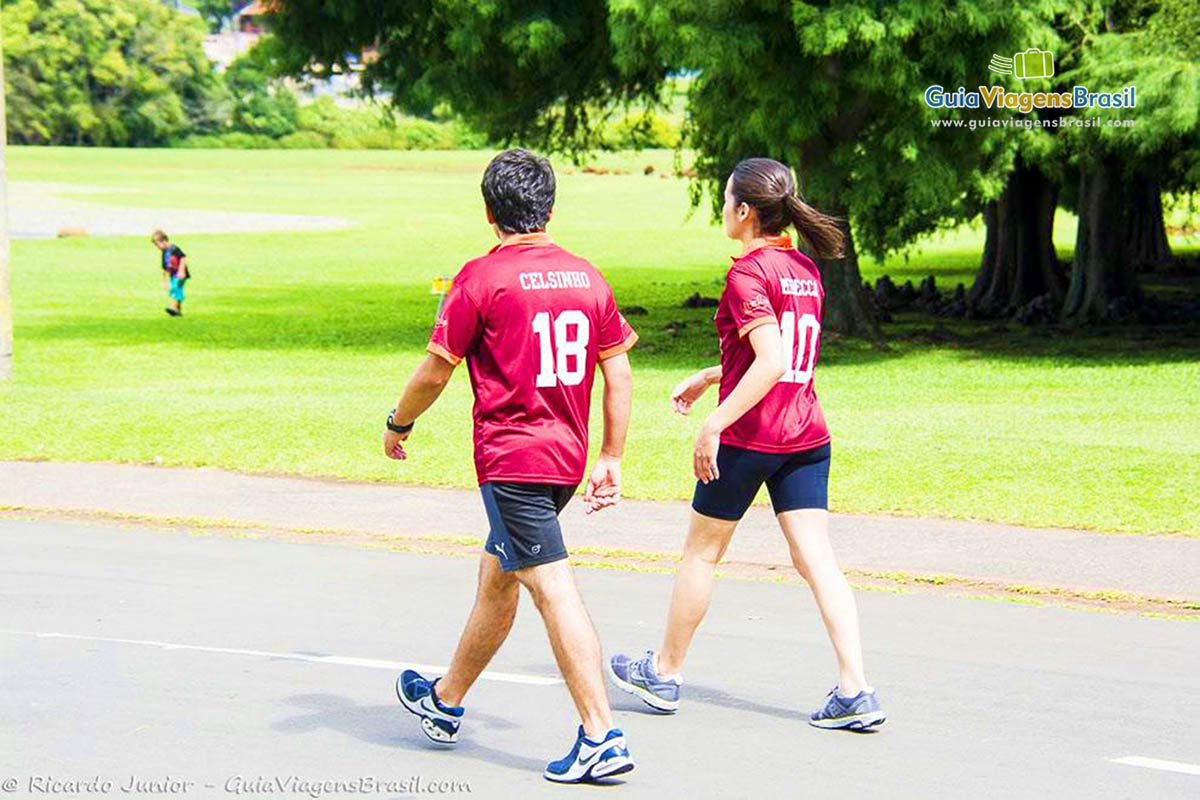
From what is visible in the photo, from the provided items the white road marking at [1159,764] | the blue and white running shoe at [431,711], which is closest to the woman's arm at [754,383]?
the blue and white running shoe at [431,711]

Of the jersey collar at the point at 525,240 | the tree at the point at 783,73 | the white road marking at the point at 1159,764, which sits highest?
the tree at the point at 783,73

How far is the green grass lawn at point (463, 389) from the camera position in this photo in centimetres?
1261

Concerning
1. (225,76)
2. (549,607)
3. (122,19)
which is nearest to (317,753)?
(549,607)

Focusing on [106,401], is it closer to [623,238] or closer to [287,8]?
[287,8]

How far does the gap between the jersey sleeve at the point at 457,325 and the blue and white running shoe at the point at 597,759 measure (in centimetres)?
125

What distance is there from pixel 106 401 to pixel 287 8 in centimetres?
1147

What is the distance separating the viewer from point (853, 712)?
6.39 metres

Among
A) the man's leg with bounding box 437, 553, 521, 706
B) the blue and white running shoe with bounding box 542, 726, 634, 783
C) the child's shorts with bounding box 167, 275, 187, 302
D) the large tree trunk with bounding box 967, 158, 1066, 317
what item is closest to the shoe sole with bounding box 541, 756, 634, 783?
the blue and white running shoe with bounding box 542, 726, 634, 783

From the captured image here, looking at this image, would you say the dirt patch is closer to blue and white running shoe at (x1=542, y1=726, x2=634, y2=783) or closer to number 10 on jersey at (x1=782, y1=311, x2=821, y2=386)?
number 10 on jersey at (x1=782, y1=311, x2=821, y2=386)

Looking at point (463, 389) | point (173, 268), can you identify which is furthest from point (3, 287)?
point (173, 268)

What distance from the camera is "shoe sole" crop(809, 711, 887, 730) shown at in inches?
251

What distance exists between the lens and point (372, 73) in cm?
2825

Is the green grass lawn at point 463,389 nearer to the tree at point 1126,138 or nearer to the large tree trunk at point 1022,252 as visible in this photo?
the tree at point 1126,138

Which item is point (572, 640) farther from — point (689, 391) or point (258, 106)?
point (258, 106)
